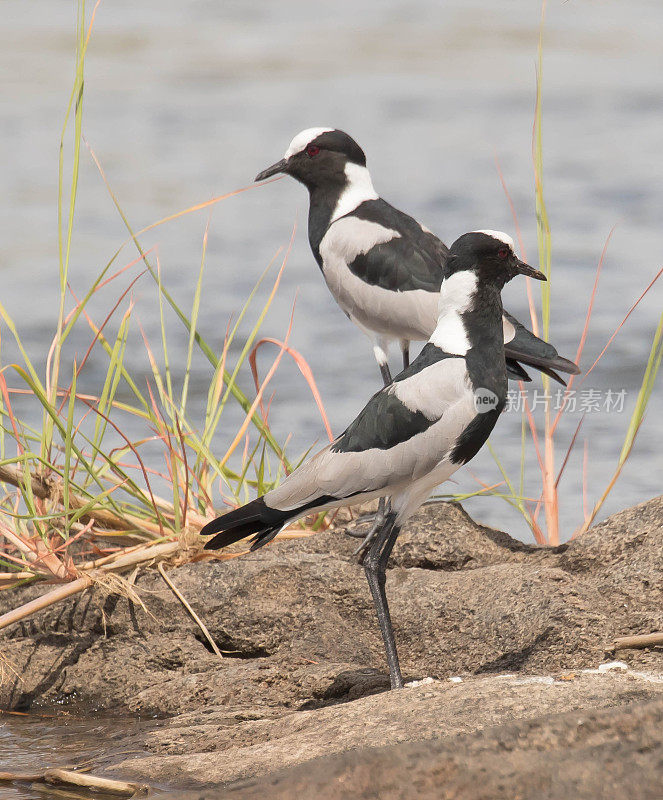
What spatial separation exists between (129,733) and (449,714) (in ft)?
3.20

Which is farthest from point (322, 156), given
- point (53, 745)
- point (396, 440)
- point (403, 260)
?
point (53, 745)

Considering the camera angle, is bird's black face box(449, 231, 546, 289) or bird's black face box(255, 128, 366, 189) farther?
bird's black face box(255, 128, 366, 189)

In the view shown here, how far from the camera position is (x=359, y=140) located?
408 inches

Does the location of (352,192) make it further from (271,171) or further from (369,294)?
(369,294)

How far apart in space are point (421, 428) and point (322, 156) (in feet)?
6.27

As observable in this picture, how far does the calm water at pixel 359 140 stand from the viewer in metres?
7.41

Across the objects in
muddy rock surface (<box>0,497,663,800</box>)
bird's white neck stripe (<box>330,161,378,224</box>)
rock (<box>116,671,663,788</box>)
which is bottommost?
rock (<box>116,671,663,788</box>)

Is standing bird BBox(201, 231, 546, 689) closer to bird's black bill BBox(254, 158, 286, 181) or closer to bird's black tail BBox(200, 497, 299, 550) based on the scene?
bird's black tail BBox(200, 497, 299, 550)

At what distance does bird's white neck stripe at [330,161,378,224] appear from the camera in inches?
193

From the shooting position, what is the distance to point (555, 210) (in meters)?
9.24

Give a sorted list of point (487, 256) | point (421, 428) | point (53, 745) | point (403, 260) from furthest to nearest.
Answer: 1. point (403, 260)
2. point (487, 256)
3. point (421, 428)
4. point (53, 745)

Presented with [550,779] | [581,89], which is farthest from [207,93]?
[550,779]

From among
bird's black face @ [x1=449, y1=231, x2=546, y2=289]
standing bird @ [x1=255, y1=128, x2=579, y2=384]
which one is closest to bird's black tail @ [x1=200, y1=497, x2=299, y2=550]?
bird's black face @ [x1=449, y1=231, x2=546, y2=289]

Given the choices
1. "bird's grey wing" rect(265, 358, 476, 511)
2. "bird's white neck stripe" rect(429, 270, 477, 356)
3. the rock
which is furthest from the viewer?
"bird's white neck stripe" rect(429, 270, 477, 356)
